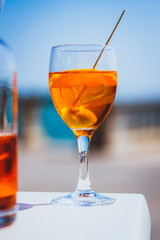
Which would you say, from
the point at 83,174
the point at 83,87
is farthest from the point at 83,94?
the point at 83,174

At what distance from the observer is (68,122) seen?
0.78 metres

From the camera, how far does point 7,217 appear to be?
Answer: 1.66ft

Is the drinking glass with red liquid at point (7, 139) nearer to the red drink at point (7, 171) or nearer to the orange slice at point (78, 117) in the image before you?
the red drink at point (7, 171)

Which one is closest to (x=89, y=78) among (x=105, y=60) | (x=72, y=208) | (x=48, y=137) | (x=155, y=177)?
(x=105, y=60)

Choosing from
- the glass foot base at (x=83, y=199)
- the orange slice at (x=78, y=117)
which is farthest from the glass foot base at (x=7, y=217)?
the orange slice at (x=78, y=117)

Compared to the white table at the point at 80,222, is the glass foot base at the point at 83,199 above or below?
above

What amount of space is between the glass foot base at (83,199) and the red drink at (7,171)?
6.8 inches

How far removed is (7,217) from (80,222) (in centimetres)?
9

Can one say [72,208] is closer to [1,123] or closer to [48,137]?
[1,123]

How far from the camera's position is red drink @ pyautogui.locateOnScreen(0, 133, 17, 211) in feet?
1.63

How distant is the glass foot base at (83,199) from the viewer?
2.19 feet

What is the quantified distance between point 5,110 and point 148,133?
13421 millimetres

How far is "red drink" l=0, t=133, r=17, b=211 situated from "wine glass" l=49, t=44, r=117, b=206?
0.73ft

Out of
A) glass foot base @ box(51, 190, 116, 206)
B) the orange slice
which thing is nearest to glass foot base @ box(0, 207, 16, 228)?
glass foot base @ box(51, 190, 116, 206)
